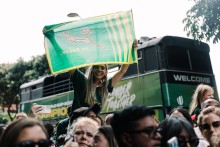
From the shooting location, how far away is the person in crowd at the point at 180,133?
290 centimetres

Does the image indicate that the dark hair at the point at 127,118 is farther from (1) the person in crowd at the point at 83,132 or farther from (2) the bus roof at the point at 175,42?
(2) the bus roof at the point at 175,42

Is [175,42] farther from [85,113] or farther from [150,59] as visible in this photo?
[85,113]

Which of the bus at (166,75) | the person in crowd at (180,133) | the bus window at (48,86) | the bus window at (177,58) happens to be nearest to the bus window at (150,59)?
the bus at (166,75)

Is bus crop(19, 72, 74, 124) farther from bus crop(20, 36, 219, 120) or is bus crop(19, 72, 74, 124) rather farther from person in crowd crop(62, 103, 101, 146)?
person in crowd crop(62, 103, 101, 146)

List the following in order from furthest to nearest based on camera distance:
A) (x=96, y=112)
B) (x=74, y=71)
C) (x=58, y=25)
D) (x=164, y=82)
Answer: (x=164, y=82) < (x=58, y=25) < (x=74, y=71) < (x=96, y=112)

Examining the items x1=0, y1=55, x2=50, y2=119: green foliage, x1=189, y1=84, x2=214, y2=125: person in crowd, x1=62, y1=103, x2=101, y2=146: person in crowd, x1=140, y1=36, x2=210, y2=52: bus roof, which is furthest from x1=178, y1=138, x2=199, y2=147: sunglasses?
x1=0, y1=55, x2=50, y2=119: green foliage

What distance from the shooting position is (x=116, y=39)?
454 centimetres

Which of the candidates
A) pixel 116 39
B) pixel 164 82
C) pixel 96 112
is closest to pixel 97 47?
pixel 116 39

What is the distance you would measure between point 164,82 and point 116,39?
5.48 meters

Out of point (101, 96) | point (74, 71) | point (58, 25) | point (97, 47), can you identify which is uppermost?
point (58, 25)

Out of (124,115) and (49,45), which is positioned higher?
(49,45)

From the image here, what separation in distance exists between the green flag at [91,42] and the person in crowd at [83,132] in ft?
3.03

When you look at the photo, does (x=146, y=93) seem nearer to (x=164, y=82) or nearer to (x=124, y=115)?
(x=164, y=82)

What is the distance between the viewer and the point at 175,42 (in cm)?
1029
